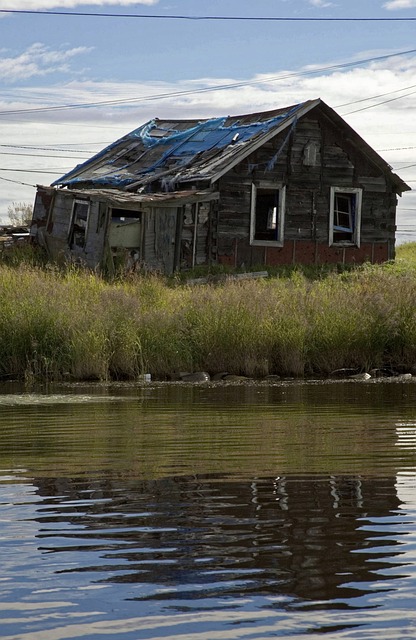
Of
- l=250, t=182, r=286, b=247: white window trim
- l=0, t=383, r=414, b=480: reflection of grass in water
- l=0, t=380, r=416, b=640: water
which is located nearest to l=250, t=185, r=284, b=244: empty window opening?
l=250, t=182, r=286, b=247: white window trim

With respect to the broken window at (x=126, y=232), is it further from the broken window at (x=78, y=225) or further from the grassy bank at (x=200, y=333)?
the grassy bank at (x=200, y=333)

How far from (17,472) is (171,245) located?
21226 mm

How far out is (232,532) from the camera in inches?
225

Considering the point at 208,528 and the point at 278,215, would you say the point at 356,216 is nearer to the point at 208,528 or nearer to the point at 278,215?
the point at 278,215

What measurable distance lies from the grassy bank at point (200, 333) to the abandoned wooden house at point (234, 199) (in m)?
10.2

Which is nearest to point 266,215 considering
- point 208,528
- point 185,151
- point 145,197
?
point 185,151

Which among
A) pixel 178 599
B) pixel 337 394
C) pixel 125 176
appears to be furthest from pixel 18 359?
pixel 125 176

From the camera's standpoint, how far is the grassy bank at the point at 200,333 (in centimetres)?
1605

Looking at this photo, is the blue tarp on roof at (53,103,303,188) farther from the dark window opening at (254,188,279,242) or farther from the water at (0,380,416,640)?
the water at (0,380,416,640)

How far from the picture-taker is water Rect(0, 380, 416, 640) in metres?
4.31

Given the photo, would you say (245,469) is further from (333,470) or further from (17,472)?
(17,472)

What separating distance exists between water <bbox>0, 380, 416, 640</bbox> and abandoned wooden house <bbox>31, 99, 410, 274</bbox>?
56.8ft

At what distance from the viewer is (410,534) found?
560 cm

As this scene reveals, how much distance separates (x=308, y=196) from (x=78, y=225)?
6657 millimetres
